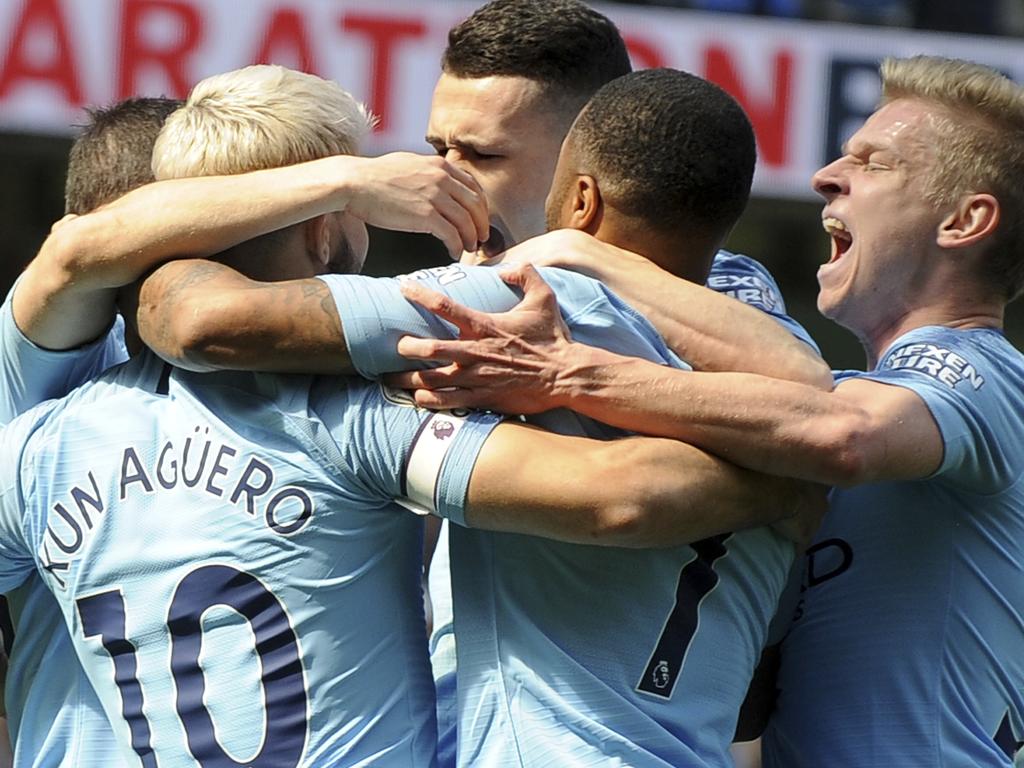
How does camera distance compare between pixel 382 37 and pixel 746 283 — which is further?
pixel 382 37

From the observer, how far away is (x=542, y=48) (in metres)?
3.74

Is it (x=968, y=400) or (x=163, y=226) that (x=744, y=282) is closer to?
(x=968, y=400)

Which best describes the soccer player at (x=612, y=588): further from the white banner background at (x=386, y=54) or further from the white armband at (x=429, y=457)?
the white banner background at (x=386, y=54)

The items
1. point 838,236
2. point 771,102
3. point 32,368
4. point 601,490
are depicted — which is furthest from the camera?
point 771,102

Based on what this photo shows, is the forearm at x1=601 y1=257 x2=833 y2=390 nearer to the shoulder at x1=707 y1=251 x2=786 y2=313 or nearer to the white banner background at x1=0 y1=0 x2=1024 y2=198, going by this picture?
the shoulder at x1=707 y1=251 x2=786 y2=313

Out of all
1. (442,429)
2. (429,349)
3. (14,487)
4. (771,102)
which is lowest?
(771,102)

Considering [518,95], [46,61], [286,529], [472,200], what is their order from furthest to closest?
[46,61]
[518,95]
[472,200]
[286,529]

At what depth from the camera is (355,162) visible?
258cm

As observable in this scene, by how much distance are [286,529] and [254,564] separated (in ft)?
0.23

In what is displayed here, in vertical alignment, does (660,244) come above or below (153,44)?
above

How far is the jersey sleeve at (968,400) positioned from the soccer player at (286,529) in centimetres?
38

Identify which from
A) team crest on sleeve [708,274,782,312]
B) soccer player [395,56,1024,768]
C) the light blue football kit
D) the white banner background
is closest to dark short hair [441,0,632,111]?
soccer player [395,56,1024,768]

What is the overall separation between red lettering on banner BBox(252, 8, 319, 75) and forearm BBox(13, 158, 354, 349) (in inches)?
228

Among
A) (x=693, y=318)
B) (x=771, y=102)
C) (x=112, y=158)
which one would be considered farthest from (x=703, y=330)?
(x=771, y=102)
